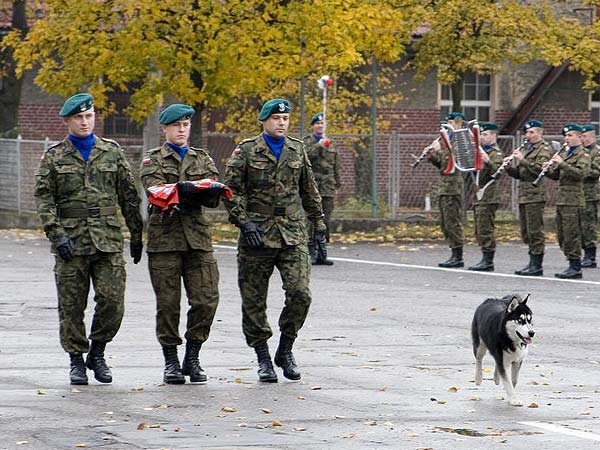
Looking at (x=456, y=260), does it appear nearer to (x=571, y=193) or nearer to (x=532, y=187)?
(x=532, y=187)

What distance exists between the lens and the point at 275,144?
1105 centimetres

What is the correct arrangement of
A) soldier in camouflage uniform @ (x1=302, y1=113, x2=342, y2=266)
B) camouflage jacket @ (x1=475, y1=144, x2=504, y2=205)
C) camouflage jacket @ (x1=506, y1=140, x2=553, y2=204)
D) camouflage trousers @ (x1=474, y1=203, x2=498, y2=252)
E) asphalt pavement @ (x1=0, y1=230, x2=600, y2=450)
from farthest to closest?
soldier in camouflage uniform @ (x1=302, y1=113, x2=342, y2=266)
camouflage trousers @ (x1=474, y1=203, x2=498, y2=252)
camouflage jacket @ (x1=475, y1=144, x2=504, y2=205)
camouflage jacket @ (x1=506, y1=140, x2=553, y2=204)
asphalt pavement @ (x1=0, y1=230, x2=600, y2=450)

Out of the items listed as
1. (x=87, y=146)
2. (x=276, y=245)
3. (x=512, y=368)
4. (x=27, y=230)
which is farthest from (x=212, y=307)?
(x=27, y=230)

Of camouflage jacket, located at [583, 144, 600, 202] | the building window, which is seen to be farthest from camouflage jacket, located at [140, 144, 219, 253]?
the building window

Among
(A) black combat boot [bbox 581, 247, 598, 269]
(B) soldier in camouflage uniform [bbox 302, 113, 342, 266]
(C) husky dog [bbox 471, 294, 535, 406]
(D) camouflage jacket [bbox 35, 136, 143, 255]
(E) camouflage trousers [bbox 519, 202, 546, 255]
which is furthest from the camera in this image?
(B) soldier in camouflage uniform [bbox 302, 113, 342, 266]

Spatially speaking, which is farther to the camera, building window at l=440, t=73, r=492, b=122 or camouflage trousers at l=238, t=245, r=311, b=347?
building window at l=440, t=73, r=492, b=122

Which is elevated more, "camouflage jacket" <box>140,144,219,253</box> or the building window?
the building window

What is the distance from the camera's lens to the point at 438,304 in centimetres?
1634

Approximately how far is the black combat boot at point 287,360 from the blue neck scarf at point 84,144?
1.84 meters

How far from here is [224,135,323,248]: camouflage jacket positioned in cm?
1091

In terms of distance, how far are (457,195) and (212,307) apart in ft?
34.6

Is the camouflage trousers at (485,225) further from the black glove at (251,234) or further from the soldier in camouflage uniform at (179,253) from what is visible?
the soldier in camouflage uniform at (179,253)

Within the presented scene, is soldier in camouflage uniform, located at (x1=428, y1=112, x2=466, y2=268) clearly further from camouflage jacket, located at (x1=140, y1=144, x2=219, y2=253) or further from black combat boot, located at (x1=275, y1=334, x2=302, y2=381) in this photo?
camouflage jacket, located at (x1=140, y1=144, x2=219, y2=253)

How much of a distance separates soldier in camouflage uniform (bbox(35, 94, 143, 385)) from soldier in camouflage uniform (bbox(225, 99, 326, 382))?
81 centimetres
